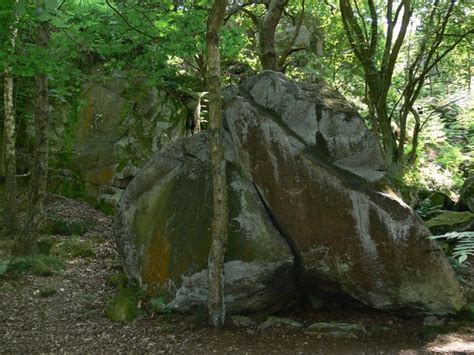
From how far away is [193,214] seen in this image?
20.4 ft

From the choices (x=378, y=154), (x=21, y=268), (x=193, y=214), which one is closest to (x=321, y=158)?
(x=378, y=154)

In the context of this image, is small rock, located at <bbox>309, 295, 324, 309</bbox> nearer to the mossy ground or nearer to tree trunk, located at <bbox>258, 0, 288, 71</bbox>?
A: the mossy ground

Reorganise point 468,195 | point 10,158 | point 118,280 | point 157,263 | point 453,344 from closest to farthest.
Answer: point 453,344, point 157,263, point 118,280, point 10,158, point 468,195

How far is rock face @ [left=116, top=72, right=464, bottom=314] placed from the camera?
5582mm

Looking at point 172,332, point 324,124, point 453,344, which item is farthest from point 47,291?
point 453,344

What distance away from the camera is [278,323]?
5695 millimetres

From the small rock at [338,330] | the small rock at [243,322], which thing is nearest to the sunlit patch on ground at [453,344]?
the small rock at [338,330]

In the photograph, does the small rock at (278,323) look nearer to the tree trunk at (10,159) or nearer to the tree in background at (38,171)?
the tree in background at (38,171)

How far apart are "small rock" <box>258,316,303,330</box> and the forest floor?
0.06 meters

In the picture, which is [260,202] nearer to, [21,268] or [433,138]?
[21,268]

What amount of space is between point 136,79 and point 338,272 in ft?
31.5

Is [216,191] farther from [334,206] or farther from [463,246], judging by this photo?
[463,246]

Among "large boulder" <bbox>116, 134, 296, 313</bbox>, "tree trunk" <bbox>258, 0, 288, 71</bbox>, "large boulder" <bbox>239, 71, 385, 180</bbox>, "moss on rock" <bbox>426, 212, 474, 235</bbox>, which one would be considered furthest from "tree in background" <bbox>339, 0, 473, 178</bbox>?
"large boulder" <bbox>116, 134, 296, 313</bbox>

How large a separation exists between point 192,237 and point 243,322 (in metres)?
1.36
